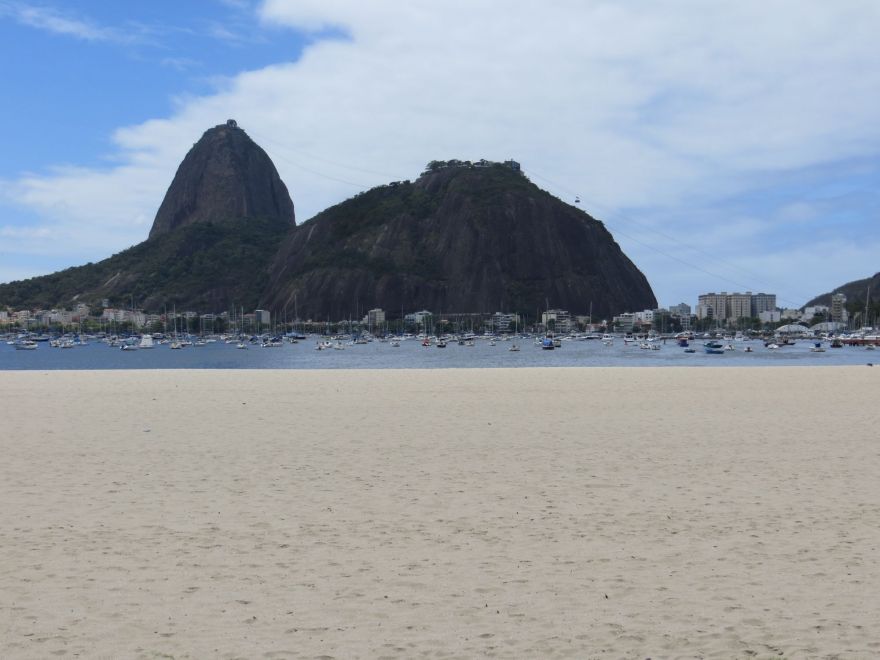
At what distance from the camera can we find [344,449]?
1545cm

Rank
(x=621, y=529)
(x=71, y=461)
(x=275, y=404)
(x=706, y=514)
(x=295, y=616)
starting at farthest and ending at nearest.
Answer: (x=275, y=404)
(x=71, y=461)
(x=706, y=514)
(x=621, y=529)
(x=295, y=616)

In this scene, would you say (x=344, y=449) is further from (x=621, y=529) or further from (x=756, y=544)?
(x=756, y=544)

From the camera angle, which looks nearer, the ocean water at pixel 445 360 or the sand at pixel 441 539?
the sand at pixel 441 539

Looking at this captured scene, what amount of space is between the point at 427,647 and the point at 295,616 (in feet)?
4.28

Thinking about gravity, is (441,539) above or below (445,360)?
below

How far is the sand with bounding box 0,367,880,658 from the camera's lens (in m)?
6.12

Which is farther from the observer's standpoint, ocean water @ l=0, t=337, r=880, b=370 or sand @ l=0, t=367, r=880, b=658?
ocean water @ l=0, t=337, r=880, b=370

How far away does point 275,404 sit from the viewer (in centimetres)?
2475

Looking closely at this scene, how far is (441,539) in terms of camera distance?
888cm

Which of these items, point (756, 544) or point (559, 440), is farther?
point (559, 440)

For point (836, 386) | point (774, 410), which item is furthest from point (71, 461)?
point (836, 386)

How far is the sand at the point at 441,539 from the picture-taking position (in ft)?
20.1

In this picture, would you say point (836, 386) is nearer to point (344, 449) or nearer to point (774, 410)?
point (774, 410)

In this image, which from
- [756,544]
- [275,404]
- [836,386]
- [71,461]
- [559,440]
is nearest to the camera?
[756,544]
